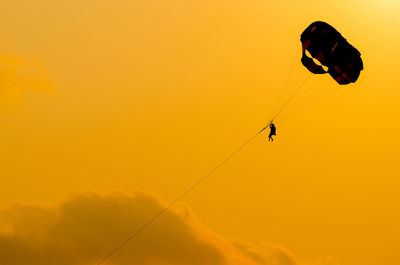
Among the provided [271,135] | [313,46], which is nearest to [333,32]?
[313,46]

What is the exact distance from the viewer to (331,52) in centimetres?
13438

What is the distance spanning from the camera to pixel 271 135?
135500 millimetres

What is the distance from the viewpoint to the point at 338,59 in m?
134

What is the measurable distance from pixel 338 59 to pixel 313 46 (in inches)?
106

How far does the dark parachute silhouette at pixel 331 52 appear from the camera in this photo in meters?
134

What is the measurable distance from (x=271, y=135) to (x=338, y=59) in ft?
31.4

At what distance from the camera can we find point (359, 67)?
441 feet

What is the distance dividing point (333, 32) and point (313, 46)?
2370 mm

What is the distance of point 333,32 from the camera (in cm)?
13400

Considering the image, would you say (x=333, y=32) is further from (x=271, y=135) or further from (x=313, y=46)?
(x=271, y=135)

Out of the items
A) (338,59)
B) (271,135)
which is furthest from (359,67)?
(271,135)

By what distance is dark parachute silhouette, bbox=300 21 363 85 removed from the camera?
134 metres

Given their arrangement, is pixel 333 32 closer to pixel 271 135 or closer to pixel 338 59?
pixel 338 59
